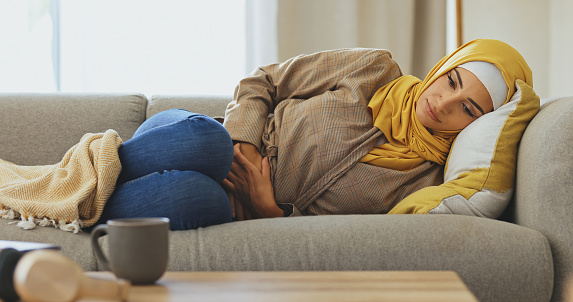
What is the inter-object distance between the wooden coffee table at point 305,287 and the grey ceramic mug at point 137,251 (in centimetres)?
2

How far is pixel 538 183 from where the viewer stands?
1110 mm

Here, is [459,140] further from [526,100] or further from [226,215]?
[226,215]

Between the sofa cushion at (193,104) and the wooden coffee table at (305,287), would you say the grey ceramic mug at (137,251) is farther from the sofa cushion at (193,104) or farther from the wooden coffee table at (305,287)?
the sofa cushion at (193,104)

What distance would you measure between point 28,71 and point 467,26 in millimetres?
2205

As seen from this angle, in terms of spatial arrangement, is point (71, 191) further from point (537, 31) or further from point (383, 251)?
point (537, 31)

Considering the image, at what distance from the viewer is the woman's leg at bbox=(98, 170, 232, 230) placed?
3.48 ft

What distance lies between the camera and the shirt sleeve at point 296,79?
1.50 meters

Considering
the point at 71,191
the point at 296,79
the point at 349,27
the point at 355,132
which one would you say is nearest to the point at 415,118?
the point at 355,132

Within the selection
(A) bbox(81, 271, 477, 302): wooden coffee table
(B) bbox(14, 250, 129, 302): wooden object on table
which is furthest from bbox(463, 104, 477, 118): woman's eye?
(B) bbox(14, 250, 129, 302): wooden object on table

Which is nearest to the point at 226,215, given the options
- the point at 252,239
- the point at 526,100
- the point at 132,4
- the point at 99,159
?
the point at 252,239

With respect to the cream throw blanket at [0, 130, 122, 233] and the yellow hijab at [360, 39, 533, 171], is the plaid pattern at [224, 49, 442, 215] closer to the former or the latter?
the yellow hijab at [360, 39, 533, 171]

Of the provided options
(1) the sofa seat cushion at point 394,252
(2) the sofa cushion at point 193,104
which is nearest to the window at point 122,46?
(2) the sofa cushion at point 193,104

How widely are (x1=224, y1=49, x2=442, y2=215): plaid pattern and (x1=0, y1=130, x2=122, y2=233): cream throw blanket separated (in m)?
0.38

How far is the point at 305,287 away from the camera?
0.62m
